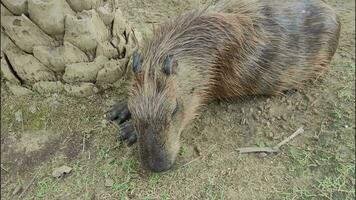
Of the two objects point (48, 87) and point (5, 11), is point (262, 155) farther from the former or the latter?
point (5, 11)

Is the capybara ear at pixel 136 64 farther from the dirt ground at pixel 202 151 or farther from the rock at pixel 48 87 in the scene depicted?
the rock at pixel 48 87

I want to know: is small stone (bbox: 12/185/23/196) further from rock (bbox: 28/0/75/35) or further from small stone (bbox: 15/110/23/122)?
rock (bbox: 28/0/75/35)

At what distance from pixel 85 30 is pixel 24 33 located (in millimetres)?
395

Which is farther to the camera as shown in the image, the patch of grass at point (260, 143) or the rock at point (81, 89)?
the rock at point (81, 89)

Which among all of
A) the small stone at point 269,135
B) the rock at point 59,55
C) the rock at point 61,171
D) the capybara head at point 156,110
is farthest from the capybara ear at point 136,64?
the small stone at point 269,135

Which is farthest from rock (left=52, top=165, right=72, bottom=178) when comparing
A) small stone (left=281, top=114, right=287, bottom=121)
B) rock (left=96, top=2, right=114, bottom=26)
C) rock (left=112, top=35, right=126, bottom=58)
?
small stone (left=281, top=114, right=287, bottom=121)

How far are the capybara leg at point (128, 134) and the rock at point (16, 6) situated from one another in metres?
1.01

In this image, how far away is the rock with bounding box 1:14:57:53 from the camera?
295 cm

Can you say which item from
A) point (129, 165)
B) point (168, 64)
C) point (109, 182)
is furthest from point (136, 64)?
point (109, 182)

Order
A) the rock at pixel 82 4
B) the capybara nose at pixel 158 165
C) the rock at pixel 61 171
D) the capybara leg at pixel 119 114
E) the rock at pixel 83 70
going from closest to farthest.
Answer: the capybara nose at pixel 158 165 < the rock at pixel 82 4 < the rock at pixel 61 171 < the rock at pixel 83 70 < the capybara leg at pixel 119 114

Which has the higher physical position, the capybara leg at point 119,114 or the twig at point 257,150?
the capybara leg at point 119,114

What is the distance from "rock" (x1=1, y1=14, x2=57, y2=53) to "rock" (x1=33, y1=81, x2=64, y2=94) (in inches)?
11.7

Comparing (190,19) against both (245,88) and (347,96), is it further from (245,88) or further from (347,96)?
(347,96)

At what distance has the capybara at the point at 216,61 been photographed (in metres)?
2.87
